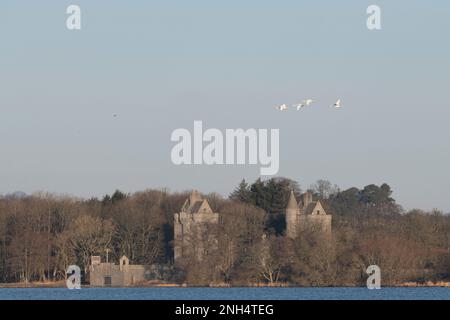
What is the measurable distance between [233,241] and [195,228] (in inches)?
132

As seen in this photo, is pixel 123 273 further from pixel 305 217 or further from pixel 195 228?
pixel 305 217

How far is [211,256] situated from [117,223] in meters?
11.3

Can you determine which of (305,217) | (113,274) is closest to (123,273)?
(113,274)

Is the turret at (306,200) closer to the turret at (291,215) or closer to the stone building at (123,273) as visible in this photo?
the turret at (291,215)

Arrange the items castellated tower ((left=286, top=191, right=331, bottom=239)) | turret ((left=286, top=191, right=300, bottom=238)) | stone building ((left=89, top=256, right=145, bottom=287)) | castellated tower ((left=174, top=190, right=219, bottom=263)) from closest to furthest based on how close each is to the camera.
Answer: stone building ((left=89, top=256, right=145, bottom=287)) < castellated tower ((left=174, top=190, right=219, bottom=263)) < castellated tower ((left=286, top=191, right=331, bottom=239)) < turret ((left=286, top=191, right=300, bottom=238))

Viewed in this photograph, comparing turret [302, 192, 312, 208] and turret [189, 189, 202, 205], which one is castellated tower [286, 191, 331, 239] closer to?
turret [302, 192, 312, 208]

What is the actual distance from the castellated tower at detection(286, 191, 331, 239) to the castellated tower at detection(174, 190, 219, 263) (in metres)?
5.60

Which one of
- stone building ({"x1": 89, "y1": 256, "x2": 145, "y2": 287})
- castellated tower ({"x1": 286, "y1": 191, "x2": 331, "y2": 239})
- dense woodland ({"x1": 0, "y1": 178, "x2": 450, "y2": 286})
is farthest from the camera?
castellated tower ({"x1": 286, "y1": 191, "x2": 331, "y2": 239})

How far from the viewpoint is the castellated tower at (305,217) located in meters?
85.6

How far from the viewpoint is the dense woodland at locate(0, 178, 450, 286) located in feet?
262

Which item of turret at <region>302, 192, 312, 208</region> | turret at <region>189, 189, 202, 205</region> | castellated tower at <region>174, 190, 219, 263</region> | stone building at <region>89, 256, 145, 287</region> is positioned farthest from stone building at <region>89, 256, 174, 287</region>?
turret at <region>302, 192, 312, 208</region>

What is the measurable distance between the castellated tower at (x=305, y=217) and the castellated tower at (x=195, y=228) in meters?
5.60

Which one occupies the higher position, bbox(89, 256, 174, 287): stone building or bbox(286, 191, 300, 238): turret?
bbox(286, 191, 300, 238): turret
